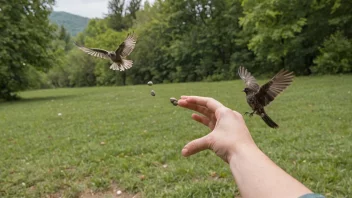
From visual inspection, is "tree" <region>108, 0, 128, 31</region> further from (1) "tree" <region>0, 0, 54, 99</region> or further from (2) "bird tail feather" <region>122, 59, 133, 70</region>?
(1) "tree" <region>0, 0, 54, 99</region>

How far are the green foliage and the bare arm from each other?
2104cm

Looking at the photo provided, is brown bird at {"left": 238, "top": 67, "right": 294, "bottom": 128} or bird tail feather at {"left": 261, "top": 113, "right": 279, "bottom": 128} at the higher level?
brown bird at {"left": 238, "top": 67, "right": 294, "bottom": 128}

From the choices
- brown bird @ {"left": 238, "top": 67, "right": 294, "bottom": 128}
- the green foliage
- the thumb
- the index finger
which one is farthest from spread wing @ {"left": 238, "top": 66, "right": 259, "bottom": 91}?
the green foliage

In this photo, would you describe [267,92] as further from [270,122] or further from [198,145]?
[198,145]

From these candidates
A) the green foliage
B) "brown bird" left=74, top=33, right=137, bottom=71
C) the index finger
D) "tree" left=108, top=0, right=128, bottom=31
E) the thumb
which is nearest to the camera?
"brown bird" left=74, top=33, right=137, bottom=71

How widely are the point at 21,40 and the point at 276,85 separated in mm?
18176

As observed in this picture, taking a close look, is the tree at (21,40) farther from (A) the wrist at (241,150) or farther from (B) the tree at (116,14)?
(A) the wrist at (241,150)

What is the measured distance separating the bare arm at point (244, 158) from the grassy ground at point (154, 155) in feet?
7.35

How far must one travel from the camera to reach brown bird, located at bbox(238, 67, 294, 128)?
1389 mm

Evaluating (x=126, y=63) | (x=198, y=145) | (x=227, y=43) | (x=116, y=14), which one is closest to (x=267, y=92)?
(x=198, y=145)

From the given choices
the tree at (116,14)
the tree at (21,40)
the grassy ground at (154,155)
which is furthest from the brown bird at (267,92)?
the tree at (21,40)

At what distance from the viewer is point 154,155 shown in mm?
5367

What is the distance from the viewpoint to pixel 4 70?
17297 millimetres

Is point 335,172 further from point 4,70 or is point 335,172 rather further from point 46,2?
point 46,2
